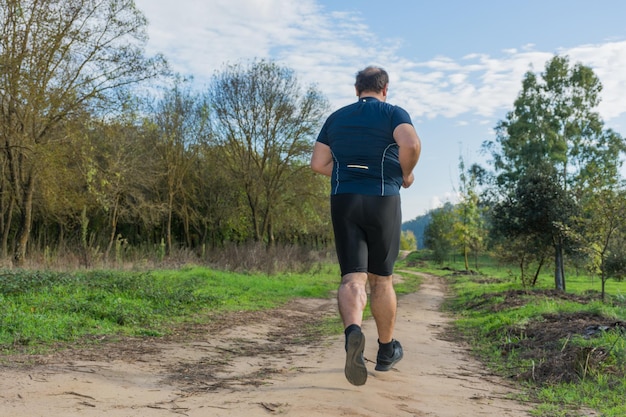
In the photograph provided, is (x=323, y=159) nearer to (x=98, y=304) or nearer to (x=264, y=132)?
(x=98, y=304)

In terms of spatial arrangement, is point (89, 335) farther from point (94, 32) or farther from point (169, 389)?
point (94, 32)

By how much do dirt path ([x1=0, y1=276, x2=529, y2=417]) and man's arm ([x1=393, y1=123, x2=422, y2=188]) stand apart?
1.89 m

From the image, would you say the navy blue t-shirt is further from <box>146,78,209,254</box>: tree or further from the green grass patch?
<box>146,78,209,254</box>: tree

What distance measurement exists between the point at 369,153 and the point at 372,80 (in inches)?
28.9

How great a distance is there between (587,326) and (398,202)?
5348 millimetres

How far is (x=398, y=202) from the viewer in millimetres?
4770

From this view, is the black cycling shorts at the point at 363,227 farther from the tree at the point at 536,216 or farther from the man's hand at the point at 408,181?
the tree at the point at 536,216

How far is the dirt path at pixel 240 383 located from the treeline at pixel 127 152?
13.2 metres

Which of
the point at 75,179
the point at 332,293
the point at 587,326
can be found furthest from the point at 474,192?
the point at 587,326

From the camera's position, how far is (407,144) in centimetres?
455

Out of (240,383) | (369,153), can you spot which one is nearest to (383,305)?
(369,153)

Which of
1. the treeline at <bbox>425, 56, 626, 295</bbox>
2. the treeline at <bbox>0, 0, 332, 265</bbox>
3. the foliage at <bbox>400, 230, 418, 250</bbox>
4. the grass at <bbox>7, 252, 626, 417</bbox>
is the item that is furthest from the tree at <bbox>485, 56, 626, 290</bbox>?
the foliage at <bbox>400, 230, 418, 250</bbox>

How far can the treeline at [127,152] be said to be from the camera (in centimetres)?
1930

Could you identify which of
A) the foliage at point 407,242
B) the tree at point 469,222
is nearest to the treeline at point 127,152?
the tree at point 469,222
